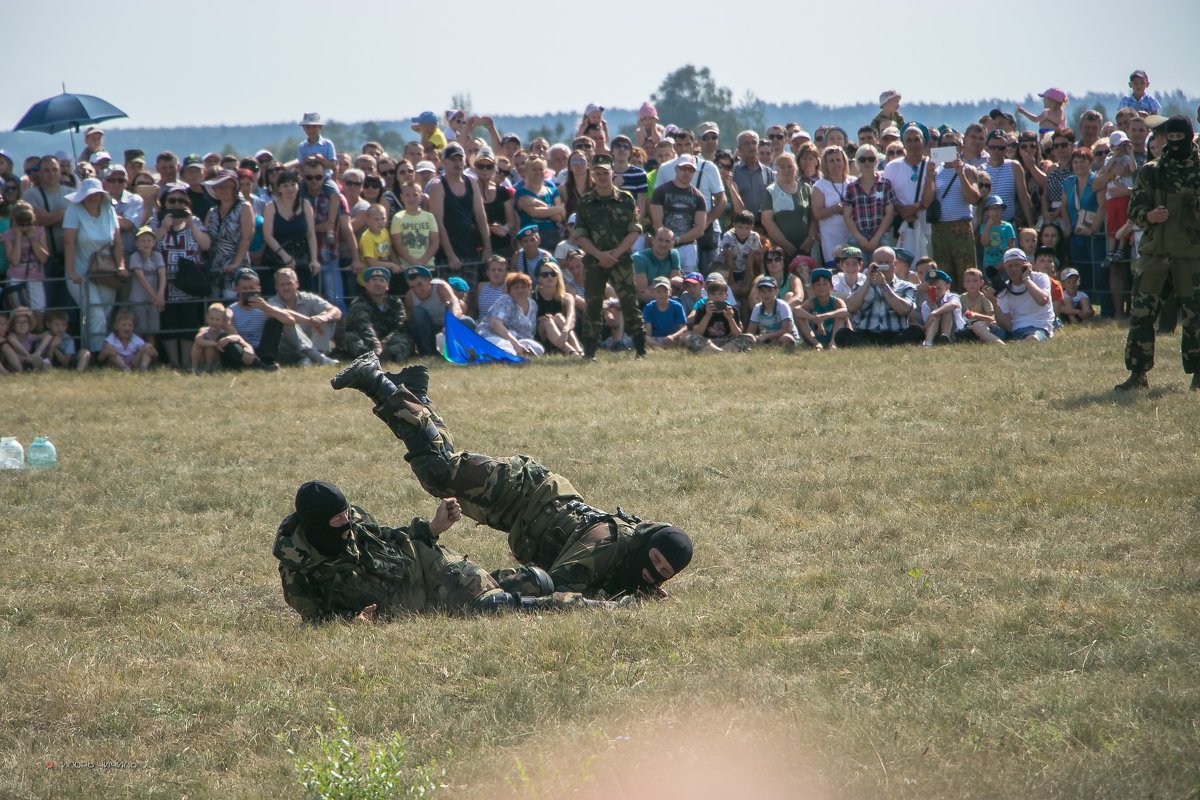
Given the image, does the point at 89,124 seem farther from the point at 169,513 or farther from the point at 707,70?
the point at 707,70

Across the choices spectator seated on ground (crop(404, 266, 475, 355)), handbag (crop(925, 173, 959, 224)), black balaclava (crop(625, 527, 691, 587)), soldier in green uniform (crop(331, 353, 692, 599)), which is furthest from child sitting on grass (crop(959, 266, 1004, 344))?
black balaclava (crop(625, 527, 691, 587))

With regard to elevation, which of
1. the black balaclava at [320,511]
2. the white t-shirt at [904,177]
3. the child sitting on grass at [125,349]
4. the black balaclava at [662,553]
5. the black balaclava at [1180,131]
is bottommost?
the child sitting on grass at [125,349]

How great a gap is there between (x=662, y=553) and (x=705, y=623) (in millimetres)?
505

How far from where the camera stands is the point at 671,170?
15219 millimetres

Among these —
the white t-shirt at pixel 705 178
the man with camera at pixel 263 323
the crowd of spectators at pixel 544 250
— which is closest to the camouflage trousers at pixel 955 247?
the crowd of spectators at pixel 544 250

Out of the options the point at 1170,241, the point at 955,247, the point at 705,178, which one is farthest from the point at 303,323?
the point at 1170,241

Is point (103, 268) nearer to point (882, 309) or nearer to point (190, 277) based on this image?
point (190, 277)

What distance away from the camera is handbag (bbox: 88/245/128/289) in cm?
1421

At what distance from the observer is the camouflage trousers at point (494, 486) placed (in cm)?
645

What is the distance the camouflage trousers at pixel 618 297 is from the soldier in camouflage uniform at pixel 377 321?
6.56ft

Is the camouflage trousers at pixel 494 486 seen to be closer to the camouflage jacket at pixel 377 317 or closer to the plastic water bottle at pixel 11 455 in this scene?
the plastic water bottle at pixel 11 455

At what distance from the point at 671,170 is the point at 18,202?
7012mm

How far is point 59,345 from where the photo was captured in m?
14.2

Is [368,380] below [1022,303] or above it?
above
